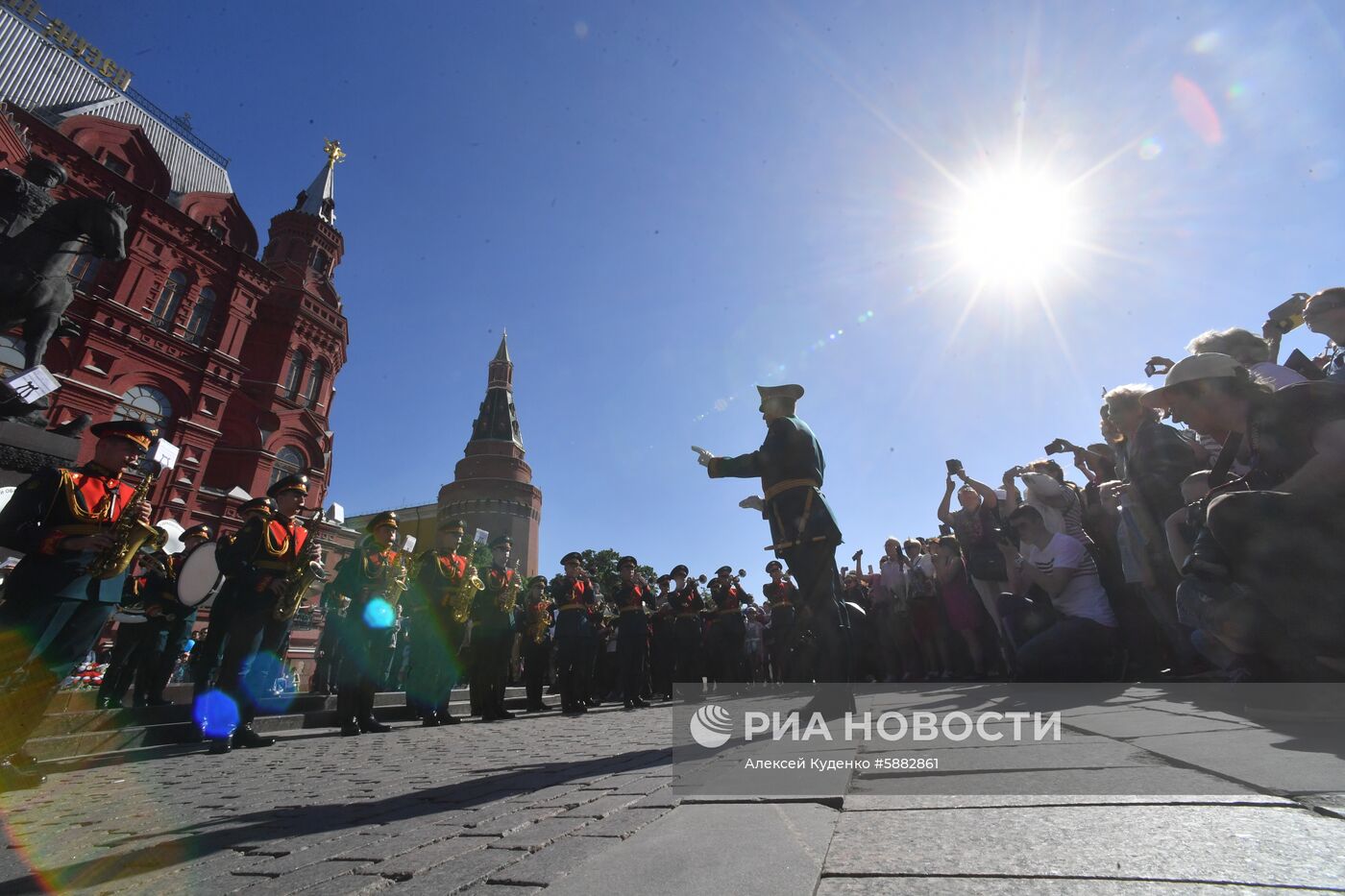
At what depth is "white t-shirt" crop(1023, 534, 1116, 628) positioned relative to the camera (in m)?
3.74

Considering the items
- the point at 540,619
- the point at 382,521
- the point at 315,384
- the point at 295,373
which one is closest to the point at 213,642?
the point at 382,521

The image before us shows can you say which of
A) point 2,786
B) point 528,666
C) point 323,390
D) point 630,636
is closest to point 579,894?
point 2,786

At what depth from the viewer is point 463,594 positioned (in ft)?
22.6

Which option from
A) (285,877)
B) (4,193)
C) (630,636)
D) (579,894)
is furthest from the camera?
(630,636)

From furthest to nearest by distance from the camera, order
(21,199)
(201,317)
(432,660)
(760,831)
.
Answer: (201,317), (432,660), (21,199), (760,831)

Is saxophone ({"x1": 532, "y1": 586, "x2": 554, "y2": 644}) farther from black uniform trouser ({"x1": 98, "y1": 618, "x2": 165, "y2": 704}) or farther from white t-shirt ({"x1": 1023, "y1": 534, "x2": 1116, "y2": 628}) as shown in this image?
white t-shirt ({"x1": 1023, "y1": 534, "x2": 1116, "y2": 628})

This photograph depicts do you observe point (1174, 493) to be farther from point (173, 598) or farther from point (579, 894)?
point (173, 598)

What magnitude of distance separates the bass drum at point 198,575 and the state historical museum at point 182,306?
19.5m

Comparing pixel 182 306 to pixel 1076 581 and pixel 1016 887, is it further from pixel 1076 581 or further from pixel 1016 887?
pixel 1016 887

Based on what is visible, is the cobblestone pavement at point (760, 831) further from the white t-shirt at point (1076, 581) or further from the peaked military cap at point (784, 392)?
the peaked military cap at point (784, 392)

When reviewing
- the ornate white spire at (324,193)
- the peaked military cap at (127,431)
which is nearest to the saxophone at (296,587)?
the peaked military cap at (127,431)

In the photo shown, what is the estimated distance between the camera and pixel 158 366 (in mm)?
24578

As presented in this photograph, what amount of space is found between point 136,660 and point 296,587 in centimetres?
476

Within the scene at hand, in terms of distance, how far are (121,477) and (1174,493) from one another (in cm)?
650
